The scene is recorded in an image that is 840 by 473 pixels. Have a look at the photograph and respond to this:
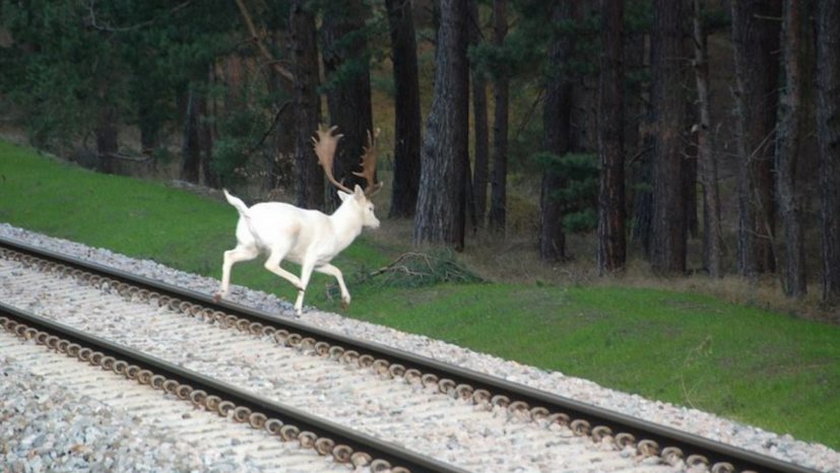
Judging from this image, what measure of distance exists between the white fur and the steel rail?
2127 mm

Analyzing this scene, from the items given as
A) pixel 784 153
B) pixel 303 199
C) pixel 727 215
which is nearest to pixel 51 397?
pixel 784 153

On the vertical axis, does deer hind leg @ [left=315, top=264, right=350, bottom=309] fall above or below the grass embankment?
above

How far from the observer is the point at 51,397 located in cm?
1277

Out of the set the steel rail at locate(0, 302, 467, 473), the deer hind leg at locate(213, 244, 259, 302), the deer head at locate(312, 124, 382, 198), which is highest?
the deer head at locate(312, 124, 382, 198)

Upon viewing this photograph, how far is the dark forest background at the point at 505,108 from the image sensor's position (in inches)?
988

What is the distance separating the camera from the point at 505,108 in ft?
134

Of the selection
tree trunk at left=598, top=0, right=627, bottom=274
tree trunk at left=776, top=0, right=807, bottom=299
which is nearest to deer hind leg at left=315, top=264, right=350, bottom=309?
tree trunk at left=776, top=0, right=807, bottom=299

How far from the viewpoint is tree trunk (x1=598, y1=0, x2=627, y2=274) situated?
26203mm

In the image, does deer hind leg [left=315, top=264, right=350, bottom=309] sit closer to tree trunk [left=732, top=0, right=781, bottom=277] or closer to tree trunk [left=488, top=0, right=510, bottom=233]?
tree trunk [left=732, top=0, right=781, bottom=277]

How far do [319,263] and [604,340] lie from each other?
3641 mm

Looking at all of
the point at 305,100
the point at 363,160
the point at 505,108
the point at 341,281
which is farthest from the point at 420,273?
the point at 505,108

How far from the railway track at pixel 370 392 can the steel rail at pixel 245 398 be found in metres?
0.02

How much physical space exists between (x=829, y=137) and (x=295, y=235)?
7.57 metres

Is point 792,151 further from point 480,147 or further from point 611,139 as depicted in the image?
point 480,147
